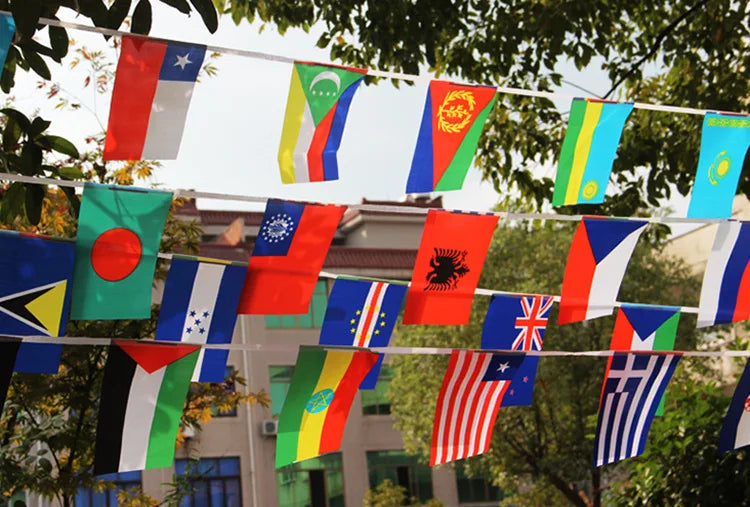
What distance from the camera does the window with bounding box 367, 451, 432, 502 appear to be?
1286 inches

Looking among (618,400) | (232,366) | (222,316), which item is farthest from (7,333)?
(232,366)

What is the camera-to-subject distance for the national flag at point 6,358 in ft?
16.4

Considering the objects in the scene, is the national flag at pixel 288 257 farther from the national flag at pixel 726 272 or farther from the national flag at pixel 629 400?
the national flag at pixel 726 272

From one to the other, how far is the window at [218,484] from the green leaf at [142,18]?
81.7 ft

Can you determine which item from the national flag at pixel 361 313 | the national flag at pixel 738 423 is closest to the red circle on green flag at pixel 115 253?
the national flag at pixel 361 313

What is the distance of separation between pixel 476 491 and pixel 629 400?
90.3 feet

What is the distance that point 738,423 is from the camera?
7.21 m

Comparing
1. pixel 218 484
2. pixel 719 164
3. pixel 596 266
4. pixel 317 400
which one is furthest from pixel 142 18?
pixel 218 484

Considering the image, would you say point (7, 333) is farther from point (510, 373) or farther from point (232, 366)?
point (232, 366)

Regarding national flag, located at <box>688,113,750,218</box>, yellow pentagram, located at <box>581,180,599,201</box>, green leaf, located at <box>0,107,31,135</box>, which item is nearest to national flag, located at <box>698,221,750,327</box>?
national flag, located at <box>688,113,750,218</box>

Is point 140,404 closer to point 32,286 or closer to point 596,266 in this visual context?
point 32,286

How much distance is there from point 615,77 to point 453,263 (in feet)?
17.9

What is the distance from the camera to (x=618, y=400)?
697 centimetres

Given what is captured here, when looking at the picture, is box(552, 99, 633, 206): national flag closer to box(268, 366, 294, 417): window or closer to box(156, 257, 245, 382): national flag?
box(156, 257, 245, 382): national flag
